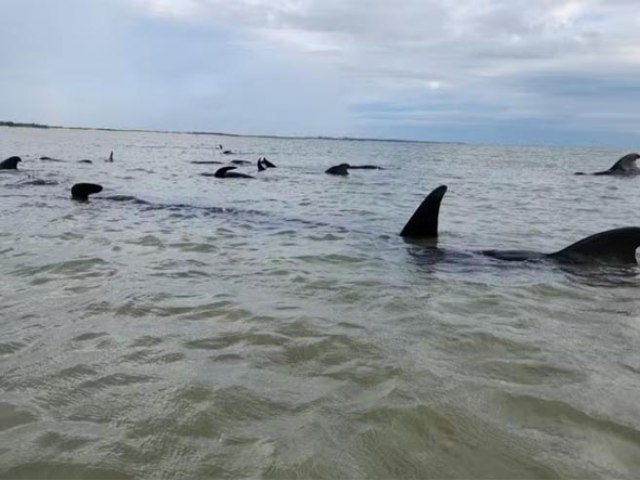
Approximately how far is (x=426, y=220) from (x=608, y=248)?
2.90 meters

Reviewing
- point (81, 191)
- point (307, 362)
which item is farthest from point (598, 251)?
point (81, 191)

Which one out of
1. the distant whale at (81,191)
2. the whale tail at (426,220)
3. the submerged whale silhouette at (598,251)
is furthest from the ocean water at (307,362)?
the distant whale at (81,191)

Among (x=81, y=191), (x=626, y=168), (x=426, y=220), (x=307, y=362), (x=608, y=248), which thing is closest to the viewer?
(x=307, y=362)

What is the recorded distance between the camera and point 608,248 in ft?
24.6

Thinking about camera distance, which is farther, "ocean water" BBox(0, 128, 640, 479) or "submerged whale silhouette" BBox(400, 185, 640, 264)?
"submerged whale silhouette" BBox(400, 185, 640, 264)

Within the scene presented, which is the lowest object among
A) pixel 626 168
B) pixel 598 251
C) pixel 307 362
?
pixel 307 362

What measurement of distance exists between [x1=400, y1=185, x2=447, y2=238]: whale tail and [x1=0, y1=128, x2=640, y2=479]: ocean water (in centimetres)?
62

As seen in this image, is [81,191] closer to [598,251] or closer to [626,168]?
[598,251]

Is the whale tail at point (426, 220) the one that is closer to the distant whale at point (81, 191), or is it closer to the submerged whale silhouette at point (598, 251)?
the submerged whale silhouette at point (598, 251)

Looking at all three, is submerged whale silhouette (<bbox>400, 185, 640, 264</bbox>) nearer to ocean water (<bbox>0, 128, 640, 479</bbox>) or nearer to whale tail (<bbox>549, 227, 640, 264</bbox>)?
whale tail (<bbox>549, 227, 640, 264</bbox>)

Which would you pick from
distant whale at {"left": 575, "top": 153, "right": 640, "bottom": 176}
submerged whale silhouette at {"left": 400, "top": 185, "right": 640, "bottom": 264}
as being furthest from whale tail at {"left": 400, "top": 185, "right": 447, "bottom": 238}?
distant whale at {"left": 575, "top": 153, "right": 640, "bottom": 176}

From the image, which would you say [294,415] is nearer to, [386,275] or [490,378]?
[490,378]

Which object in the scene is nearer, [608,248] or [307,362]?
[307,362]

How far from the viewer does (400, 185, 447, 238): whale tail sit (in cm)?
917
